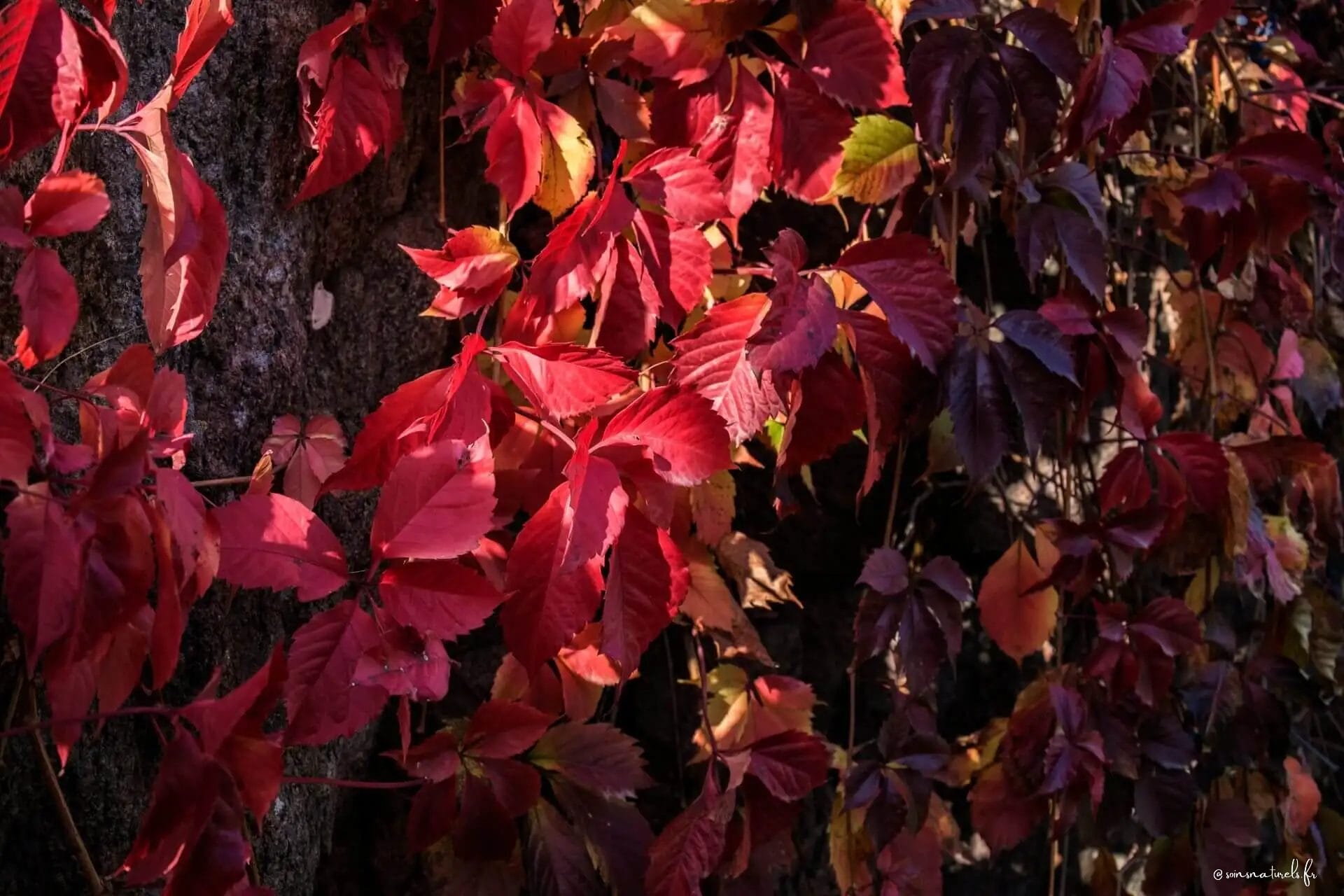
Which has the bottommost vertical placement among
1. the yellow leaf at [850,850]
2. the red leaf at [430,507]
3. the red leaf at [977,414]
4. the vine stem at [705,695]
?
the yellow leaf at [850,850]

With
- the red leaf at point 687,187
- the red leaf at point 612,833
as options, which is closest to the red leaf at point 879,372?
the red leaf at point 687,187

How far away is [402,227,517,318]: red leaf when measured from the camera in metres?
0.85

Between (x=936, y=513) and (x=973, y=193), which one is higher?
(x=973, y=193)

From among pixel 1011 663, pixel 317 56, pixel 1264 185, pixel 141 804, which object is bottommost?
pixel 1011 663

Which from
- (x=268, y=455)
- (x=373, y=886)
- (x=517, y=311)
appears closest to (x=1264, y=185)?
(x=517, y=311)

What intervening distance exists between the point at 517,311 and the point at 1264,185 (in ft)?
2.92

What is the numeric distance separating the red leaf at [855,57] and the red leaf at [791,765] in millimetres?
563

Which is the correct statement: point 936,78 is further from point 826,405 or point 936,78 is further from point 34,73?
point 34,73

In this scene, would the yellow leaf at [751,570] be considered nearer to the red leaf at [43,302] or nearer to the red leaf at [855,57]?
the red leaf at [855,57]

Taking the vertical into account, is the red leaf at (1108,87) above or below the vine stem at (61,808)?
above

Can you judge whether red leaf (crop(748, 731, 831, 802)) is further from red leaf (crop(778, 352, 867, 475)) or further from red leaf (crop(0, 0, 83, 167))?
red leaf (crop(0, 0, 83, 167))

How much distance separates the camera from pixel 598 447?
2.45 ft

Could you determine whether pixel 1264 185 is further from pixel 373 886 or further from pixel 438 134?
pixel 373 886

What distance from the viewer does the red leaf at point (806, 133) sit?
3.14 ft
